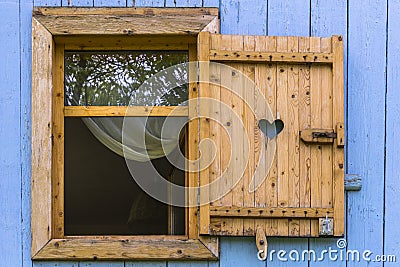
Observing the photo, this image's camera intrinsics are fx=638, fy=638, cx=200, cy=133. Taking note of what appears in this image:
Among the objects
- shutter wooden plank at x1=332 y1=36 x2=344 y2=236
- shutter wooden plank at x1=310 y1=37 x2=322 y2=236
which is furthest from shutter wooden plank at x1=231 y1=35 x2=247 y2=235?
shutter wooden plank at x1=332 y1=36 x2=344 y2=236

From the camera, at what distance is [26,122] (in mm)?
3150

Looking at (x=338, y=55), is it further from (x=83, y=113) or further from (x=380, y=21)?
(x=83, y=113)

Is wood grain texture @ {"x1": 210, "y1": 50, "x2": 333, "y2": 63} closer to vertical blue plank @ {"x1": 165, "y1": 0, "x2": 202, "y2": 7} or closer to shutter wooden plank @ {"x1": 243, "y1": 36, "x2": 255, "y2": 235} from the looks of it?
shutter wooden plank @ {"x1": 243, "y1": 36, "x2": 255, "y2": 235}

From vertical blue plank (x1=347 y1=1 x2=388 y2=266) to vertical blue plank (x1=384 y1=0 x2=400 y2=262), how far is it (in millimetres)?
27

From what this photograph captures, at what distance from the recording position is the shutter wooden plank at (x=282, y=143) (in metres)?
3.04

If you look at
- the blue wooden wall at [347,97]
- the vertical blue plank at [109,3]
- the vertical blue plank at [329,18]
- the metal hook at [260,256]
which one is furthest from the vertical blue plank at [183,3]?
the metal hook at [260,256]

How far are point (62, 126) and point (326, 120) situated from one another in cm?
131

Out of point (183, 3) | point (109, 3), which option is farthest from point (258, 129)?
point (109, 3)

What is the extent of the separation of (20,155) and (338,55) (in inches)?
63.8

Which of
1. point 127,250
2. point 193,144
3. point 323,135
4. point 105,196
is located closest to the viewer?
Answer: point 323,135

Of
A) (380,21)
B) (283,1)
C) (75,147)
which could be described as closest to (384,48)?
(380,21)

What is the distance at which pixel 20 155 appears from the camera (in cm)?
314
